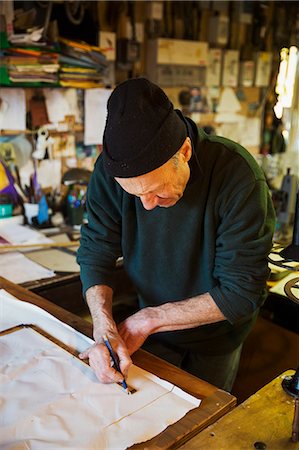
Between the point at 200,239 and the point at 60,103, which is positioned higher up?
the point at 60,103

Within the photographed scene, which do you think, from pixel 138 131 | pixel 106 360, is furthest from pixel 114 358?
pixel 138 131

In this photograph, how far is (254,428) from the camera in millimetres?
912

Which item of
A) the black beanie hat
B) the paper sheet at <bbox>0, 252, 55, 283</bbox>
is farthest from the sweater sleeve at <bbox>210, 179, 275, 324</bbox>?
the paper sheet at <bbox>0, 252, 55, 283</bbox>

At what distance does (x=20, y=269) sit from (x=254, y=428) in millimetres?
1311

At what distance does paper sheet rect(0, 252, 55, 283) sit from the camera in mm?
1930

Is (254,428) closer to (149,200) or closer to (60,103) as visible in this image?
Result: (149,200)

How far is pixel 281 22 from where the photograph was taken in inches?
139

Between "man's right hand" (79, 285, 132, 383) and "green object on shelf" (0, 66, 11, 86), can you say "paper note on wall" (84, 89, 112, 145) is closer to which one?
"green object on shelf" (0, 66, 11, 86)

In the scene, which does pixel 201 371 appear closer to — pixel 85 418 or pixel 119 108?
pixel 85 418

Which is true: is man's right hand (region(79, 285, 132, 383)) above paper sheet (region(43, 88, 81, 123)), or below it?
below

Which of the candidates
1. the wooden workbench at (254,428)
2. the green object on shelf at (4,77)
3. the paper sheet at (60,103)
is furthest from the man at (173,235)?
the paper sheet at (60,103)

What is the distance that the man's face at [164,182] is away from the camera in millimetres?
1136

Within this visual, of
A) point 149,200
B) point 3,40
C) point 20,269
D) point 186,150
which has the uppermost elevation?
point 3,40

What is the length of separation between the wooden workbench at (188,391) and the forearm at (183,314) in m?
0.10
